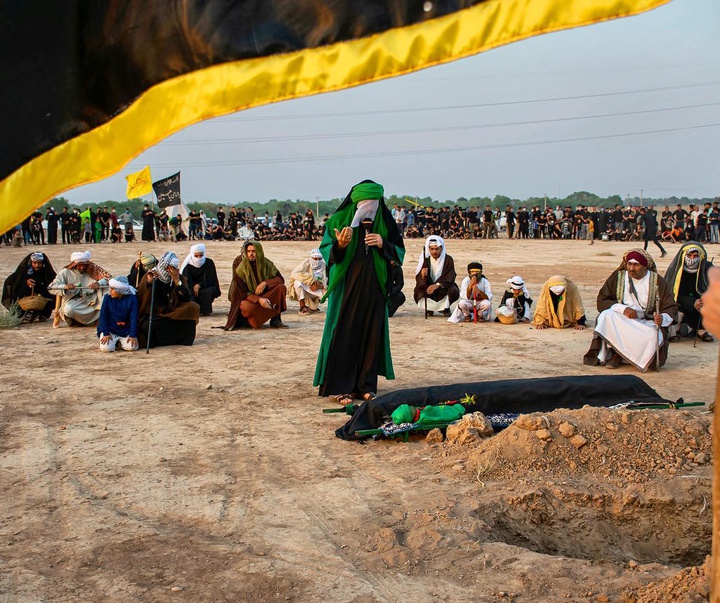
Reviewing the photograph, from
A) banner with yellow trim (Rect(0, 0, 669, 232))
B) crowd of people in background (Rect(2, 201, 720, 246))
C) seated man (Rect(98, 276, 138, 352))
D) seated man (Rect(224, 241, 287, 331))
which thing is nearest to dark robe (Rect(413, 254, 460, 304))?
seated man (Rect(224, 241, 287, 331))

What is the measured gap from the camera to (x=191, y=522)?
175 inches

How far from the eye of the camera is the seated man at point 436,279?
40.6ft

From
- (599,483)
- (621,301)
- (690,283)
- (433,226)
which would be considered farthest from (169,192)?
A: (599,483)

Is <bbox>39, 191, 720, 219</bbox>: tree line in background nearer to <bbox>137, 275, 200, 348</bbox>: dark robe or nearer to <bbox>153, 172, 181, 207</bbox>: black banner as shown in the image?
<bbox>153, 172, 181, 207</bbox>: black banner

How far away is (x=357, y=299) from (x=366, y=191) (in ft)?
2.86

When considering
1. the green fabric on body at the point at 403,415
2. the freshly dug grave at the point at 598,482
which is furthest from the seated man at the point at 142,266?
the freshly dug grave at the point at 598,482

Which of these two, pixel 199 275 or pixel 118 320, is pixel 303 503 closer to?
pixel 118 320

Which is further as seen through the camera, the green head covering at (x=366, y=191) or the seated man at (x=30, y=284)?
the seated man at (x=30, y=284)

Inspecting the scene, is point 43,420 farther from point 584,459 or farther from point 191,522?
point 584,459

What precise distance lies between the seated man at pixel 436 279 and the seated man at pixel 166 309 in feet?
12.3

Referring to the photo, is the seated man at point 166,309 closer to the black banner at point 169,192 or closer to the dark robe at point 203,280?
the dark robe at point 203,280

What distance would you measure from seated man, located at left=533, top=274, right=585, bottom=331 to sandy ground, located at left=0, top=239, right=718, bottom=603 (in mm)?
2943

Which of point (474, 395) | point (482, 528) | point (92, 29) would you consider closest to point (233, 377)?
point (474, 395)

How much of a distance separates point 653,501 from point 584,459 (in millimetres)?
561
